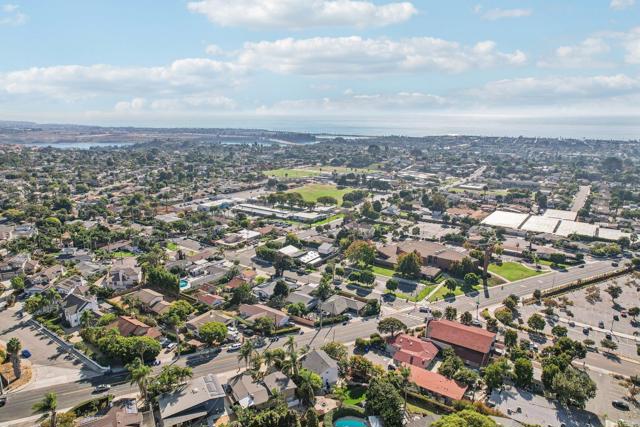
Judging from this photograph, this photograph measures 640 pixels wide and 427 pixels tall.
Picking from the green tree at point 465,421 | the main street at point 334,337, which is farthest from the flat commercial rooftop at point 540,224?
the green tree at point 465,421

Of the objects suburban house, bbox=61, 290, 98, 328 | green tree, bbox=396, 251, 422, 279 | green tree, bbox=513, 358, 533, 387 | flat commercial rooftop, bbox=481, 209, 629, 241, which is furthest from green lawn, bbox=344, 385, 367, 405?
flat commercial rooftop, bbox=481, 209, 629, 241

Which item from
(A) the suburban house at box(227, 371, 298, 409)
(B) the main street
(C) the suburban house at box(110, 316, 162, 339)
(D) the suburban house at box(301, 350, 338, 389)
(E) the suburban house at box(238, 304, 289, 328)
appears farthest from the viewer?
(E) the suburban house at box(238, 304, 289, 328)

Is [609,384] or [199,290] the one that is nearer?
[609,384]

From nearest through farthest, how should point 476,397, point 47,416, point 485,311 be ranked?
1. point 47,416
2. point 476,397
3. point 485,311

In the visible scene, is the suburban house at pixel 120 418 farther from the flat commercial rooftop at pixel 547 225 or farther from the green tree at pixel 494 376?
the flat commercial rooftop at pixel 547 225

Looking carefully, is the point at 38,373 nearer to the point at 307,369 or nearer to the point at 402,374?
the point at 307,369

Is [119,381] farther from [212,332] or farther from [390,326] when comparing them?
[390,326]

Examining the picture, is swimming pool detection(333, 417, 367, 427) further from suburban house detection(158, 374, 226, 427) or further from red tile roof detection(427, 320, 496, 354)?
red tile roof detection(427, 320, 496, 354)

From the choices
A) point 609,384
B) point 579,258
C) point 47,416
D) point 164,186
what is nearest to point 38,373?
point 47,416
